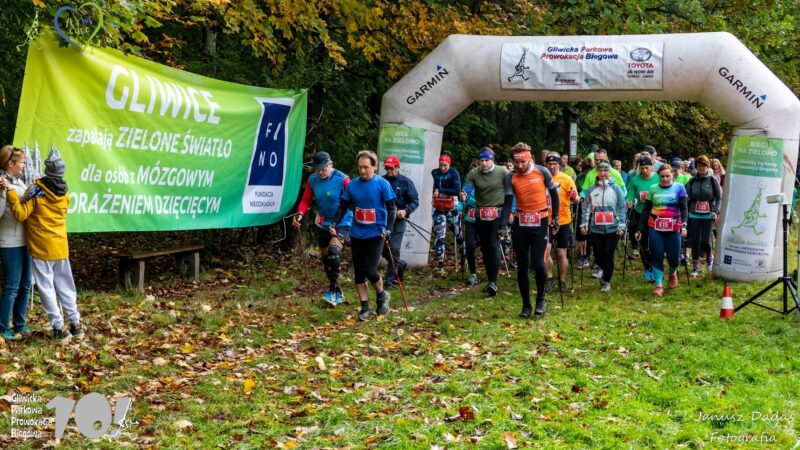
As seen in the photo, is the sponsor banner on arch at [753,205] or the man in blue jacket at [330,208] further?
the sponsor banner on arch at [753,205]

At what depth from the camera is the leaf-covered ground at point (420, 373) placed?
626 cm

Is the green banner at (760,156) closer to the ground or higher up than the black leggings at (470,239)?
higher up

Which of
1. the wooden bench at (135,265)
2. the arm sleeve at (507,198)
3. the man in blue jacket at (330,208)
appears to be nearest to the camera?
the arm sleeve at (507,198)

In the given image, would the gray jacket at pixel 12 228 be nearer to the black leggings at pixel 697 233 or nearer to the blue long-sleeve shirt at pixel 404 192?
the blue long-sleeve shirt at pixel 404 192

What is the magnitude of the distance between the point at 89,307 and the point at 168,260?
4.59m

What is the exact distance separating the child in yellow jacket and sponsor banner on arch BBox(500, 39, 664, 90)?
7958 millimetres

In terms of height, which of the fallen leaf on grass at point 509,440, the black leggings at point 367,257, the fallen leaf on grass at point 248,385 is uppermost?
the black leggings at point 367,257

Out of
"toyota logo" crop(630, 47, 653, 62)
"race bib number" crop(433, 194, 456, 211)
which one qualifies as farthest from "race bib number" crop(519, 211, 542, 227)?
"toyota logo" crop(630, 47, 653, 62)

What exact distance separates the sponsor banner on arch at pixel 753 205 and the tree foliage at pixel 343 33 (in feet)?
17.0

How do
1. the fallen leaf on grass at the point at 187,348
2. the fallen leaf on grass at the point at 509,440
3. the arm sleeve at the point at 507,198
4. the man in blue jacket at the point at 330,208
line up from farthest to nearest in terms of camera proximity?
1. the man in blue jacket at the point at 330,208
2. the arm sleeve at the point at 507,198
3. the fallen leaf on grass at the point at 187,348
4. the fallen leaf on grass at the point at 509,440

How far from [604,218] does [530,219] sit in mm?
2712

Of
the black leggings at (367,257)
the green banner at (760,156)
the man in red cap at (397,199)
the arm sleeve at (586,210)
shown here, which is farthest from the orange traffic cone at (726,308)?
the man in red cap at (397,199)

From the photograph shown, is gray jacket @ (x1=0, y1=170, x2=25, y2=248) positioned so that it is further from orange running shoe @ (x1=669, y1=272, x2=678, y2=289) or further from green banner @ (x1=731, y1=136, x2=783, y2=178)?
green banner @ (x1=731, y1=136, x2=783, y2=178)

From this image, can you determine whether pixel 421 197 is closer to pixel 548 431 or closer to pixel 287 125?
pixel 287 125
